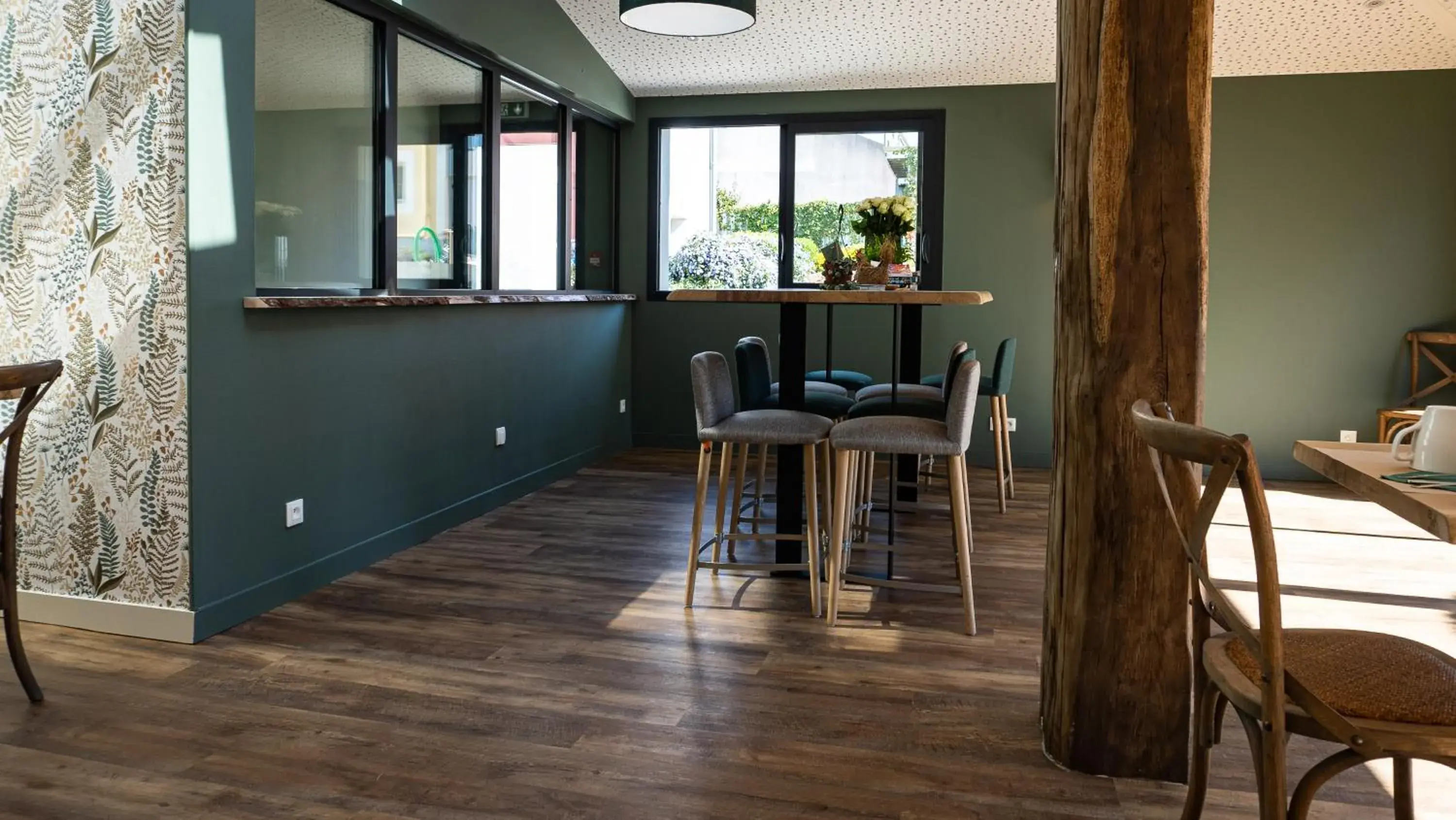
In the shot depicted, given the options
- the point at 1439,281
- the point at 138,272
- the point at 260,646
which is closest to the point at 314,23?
the point at 138,272

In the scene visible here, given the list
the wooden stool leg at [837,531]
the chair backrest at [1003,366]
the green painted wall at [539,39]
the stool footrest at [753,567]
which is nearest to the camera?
the wooden stool leg at [837,531]

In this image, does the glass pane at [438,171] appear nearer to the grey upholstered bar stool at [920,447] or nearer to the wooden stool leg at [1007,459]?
the grey upholstered bar stool at [920,447]

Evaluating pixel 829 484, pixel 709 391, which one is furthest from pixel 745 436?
pixel 829 484

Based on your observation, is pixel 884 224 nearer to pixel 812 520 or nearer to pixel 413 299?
pixel 812 520

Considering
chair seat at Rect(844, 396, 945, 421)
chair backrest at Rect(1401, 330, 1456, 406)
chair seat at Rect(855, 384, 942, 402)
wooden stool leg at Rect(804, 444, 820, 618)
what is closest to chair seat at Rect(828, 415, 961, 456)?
wooden stool leg at Rect(804, 444, 820, 618)

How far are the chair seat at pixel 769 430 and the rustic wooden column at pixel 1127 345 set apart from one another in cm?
116

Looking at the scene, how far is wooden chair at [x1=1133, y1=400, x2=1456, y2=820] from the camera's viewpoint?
4.65ft

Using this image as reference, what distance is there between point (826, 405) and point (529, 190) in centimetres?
232

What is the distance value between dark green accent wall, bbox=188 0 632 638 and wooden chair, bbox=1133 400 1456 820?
2650 mm

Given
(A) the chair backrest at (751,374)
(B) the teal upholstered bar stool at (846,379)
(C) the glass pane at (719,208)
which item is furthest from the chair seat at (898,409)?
(C) the glass pane at (719,208)

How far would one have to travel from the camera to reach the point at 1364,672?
1.58 meters

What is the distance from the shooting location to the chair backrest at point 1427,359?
595 centimetres

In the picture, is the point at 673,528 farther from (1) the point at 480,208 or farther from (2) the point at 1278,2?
(2) the point at 1278,2

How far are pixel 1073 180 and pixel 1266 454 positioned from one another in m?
4.76
